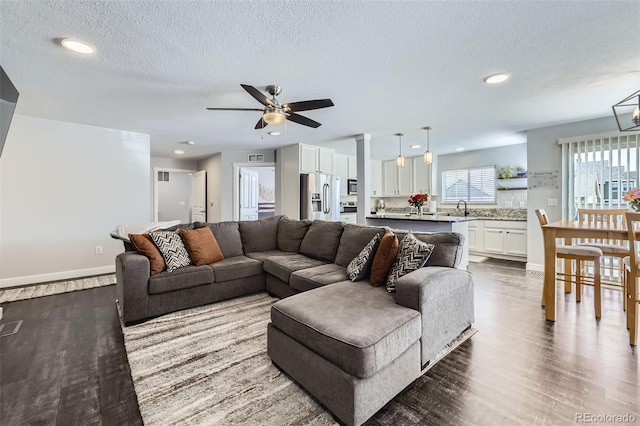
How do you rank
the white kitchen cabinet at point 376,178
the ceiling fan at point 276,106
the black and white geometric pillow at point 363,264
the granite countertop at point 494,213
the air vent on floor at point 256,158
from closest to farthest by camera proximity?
the black and white geometric pillow at point 363,264, the ceiling fan at point 276,106, the granite countertop at point 494,213, the air vent on floor at point 256,158, the white kitchen cabinet at point 376,178

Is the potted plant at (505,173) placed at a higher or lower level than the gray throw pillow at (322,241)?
higher

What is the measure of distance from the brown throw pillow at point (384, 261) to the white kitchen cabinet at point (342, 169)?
4205mm

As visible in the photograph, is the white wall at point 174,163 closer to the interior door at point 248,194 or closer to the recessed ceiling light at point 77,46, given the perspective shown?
the interior door at point 248,194

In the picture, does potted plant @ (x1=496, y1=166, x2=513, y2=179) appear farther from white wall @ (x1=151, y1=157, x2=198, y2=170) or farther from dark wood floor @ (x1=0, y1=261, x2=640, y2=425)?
white wall @ (x1=151, y1=157, x2=198, y2=170)

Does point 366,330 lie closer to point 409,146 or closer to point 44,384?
point 44,384

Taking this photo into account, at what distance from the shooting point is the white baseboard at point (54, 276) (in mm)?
3738

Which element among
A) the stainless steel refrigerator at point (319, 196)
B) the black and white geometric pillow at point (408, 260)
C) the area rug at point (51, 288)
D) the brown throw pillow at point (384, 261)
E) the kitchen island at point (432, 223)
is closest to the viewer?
the black and white geometric pillow at point (408, 260)

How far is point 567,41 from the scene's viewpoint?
2.03 m

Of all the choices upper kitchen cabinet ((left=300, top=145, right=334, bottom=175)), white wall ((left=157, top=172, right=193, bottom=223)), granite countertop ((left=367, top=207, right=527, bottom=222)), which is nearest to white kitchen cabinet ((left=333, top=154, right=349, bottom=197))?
upper kitchen cabinet ((left=300, top=145, right=334, bottom=175))

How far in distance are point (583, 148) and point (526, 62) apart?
9.00 ft

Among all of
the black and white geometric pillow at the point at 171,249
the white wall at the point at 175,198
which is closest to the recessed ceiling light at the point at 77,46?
the black and white geometric pillow at the point at 171,249

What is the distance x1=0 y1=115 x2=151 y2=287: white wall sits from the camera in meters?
3.74

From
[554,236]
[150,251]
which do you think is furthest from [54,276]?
[554,236]

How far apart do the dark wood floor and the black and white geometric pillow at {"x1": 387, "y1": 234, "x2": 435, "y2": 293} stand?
2.15ft
